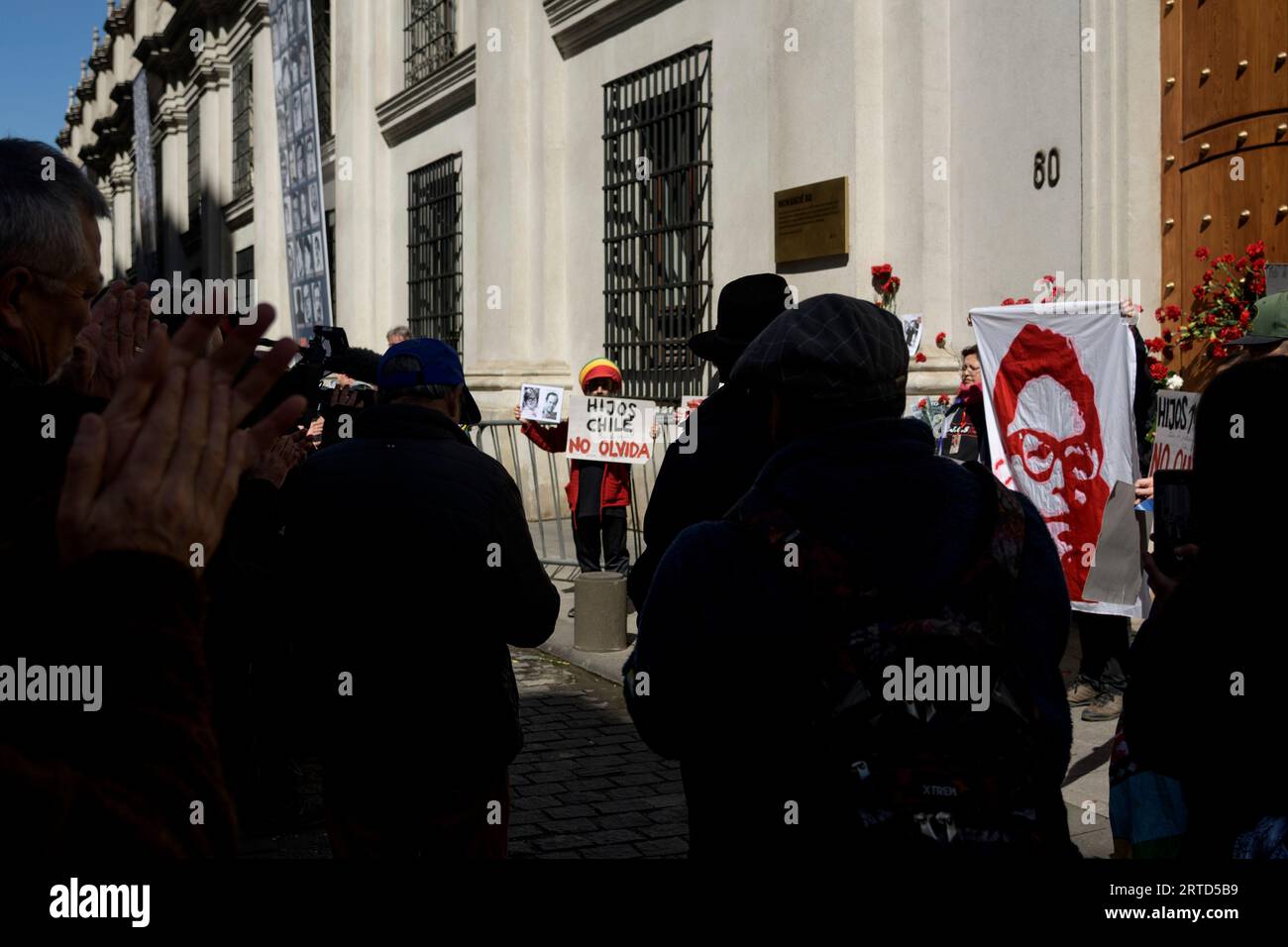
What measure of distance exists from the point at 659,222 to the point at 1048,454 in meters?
8.46

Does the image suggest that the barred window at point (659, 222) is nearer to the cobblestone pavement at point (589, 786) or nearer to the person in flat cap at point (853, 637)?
the cobblestone pavement at point (589, 786)

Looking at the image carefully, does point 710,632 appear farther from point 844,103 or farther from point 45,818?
point 844,103

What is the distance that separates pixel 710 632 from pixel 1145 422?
4921 mm

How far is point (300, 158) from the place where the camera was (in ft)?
49.6

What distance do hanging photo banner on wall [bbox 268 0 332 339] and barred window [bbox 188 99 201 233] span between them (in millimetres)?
20639

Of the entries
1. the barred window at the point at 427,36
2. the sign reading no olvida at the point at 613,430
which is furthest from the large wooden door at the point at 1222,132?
the barred window at the point at 427,36

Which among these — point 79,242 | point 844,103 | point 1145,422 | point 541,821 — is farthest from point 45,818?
point 844,103

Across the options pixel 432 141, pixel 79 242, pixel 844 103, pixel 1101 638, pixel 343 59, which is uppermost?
pixel 343 59

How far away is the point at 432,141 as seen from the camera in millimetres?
19641

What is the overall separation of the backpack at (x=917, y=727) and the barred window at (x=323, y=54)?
Answer: 939 inches

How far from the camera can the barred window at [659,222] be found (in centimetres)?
1339

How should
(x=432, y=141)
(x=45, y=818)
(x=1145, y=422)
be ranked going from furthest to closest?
(x=432, y=141), (x=1145, y=422), (x=45, y=818)

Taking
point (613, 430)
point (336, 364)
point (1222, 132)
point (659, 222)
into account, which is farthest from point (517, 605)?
point (659, 222)
